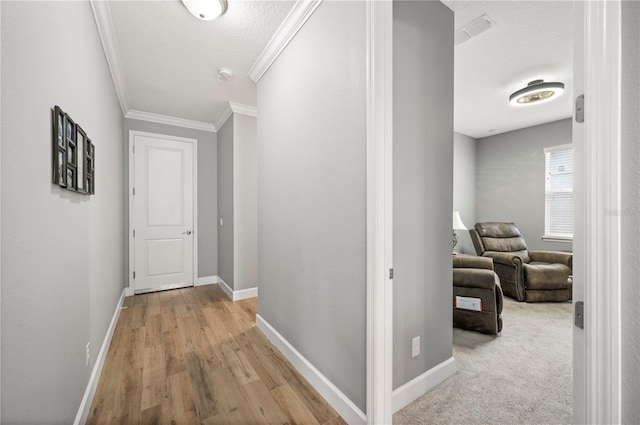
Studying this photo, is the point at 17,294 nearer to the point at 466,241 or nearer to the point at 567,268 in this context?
the point at 567,268

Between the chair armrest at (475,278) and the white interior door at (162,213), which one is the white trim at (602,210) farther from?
the white interior door at (162,213)

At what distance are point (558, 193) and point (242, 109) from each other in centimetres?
530

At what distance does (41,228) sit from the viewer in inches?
39.8

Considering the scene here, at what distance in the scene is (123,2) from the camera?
72.6 inches

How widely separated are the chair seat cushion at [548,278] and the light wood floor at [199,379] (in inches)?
129

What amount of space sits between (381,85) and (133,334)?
3043mm

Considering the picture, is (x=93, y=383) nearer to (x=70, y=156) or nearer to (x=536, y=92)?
(x=70, y=156)

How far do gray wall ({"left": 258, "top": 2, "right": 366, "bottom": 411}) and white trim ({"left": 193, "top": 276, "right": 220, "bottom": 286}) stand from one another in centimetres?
232

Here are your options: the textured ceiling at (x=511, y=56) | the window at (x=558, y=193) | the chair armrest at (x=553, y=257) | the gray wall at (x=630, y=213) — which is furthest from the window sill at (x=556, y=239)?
the gray wall at (x=630, y=213)

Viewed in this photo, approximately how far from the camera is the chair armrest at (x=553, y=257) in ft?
12.2

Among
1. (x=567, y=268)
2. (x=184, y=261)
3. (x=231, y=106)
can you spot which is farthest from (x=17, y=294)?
(x=567, y=268)

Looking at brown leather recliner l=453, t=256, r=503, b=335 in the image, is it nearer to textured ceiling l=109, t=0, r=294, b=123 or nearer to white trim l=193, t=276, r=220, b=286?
textured ceiling l=109, t=0, r=294, b=123

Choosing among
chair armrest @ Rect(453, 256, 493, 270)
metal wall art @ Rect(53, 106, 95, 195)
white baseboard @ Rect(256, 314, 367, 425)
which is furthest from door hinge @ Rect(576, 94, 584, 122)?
chair armrest @ Rect(453, 256, 493, 270)

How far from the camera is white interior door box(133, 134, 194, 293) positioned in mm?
3906
